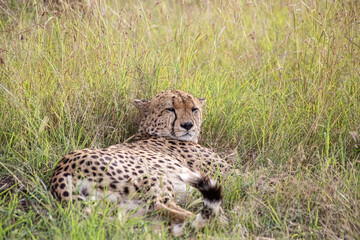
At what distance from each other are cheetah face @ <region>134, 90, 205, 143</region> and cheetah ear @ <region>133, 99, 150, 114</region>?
0.03 meters

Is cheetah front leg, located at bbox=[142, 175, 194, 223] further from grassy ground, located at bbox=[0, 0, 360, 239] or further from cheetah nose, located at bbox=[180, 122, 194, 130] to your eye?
cheetah nose, located at bbox=[180, 122, 194, 130]

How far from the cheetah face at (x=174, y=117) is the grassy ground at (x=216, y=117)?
10.0 inches

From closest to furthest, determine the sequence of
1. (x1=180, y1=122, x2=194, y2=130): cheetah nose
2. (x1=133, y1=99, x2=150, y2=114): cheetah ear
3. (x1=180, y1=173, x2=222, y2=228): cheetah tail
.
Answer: (x1=180, y1=173, x2=222, y2=228): cheetah tail < (x1=180, y1=122, x2=194, y2=130): cheetah nose < (x1=133, y1=99, x2=150, y2=114): cheetah ear

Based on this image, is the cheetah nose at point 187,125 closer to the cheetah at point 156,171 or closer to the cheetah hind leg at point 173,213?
the cheetah at point 156,171

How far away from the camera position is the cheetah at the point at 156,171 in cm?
262

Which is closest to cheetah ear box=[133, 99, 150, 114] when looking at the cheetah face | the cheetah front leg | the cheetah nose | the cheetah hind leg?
the cheetah face

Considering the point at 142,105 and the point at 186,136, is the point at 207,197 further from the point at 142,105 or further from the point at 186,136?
the point at 142,105

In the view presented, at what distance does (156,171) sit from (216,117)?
3.52ft

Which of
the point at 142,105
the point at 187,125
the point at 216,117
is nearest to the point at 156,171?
the point at 187,125

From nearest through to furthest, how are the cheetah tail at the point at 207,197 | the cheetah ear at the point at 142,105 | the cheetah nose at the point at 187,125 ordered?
the cheetah tail at the point at 207,197, the cheetah nose at the point at 187,125, the cheetah ear at the point at 142,105

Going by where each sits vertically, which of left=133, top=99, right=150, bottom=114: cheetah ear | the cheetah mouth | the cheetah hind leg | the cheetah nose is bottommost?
the cheetah hind leg

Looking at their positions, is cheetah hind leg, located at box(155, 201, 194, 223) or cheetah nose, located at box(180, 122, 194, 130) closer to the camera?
cheetah hind leg, located at box(155, 201, 194, 223)

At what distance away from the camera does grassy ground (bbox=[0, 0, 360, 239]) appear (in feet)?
8.79

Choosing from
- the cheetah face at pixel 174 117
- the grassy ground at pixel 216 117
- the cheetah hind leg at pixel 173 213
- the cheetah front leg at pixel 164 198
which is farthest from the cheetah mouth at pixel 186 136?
the cheetah hind leg at pixel 173 213
